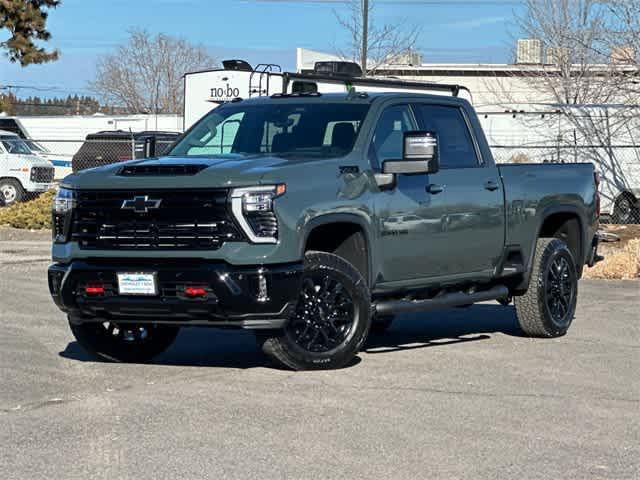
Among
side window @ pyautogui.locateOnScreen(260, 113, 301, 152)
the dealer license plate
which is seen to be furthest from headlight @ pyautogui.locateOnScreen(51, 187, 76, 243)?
side window @ pyautogui.locateOnScreen(260, 113, 301, 152)

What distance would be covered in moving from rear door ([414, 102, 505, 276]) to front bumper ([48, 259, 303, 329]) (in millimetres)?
1852

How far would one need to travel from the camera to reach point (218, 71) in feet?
85.3

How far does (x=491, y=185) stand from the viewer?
10344mm

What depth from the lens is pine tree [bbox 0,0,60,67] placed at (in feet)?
113

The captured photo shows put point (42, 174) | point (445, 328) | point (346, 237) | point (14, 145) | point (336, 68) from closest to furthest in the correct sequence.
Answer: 1. point (346, 237)
2. point (445, 328)
3. point (336, 68)
4. point (42, 174)
5. point (14, 145)

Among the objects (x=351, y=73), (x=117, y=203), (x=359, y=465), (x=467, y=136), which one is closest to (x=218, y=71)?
(x=351, y=73)

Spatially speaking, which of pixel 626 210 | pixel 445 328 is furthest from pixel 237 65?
pixel 445 328

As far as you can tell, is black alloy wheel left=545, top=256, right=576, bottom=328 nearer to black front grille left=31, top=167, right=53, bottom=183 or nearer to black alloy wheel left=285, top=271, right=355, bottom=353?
black alloy wheel left=285, top=271, right=355, bottom=353

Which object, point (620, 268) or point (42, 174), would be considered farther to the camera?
point (42, 174)

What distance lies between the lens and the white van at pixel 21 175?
107 feet

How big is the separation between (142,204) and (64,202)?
31.9 inches

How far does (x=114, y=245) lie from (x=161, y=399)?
4.32 ft

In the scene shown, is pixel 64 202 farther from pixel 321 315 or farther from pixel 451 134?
Result: pixel 451 134

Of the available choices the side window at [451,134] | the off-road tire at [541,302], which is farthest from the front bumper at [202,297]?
the off-road tire at [541,302]
